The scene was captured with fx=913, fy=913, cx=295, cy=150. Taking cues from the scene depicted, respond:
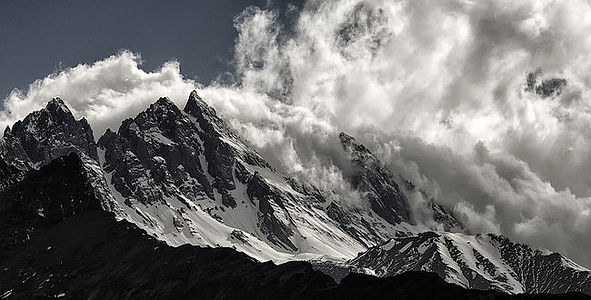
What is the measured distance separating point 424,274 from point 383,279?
458 inches

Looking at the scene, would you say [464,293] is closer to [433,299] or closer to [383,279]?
[433,299]

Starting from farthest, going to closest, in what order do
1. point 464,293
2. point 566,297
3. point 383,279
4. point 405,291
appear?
point 383,279 → point 405,291 → point 464,293 → point 566,297

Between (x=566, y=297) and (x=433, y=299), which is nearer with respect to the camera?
(x=566, y=297)

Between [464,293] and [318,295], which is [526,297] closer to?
[464,293]

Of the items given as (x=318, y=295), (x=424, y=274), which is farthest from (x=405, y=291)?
(x=318, y=295)

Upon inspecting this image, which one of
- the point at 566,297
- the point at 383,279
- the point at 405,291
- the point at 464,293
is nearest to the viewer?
the point at 566,297

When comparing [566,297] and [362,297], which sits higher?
[566,297]

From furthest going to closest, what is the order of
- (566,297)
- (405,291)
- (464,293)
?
1. (405,291)
2. (464,293)
3. (566,297)

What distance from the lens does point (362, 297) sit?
181000 millimetres

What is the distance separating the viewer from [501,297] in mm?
149125

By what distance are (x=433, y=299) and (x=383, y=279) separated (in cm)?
2285

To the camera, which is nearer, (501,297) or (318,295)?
(501,297)

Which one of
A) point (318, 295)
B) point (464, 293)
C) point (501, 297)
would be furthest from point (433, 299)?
point (318, 295)

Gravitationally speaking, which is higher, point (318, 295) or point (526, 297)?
point (526, 297)
